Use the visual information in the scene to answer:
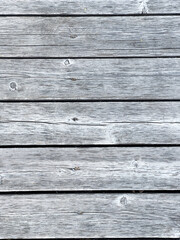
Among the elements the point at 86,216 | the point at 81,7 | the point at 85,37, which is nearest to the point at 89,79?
the point at 85,37

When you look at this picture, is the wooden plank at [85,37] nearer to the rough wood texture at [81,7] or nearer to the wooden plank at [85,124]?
the rough wood texture at [81,7]

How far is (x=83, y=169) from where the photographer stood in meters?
1.52

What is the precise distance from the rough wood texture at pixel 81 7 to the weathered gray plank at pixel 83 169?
2.07ft

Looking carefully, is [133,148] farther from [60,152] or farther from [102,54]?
[102,54]

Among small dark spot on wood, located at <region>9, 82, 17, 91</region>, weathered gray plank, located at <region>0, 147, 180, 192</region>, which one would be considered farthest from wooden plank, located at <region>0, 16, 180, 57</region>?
weathered gray plank, located at <region>0, 147, 180, 192</region>

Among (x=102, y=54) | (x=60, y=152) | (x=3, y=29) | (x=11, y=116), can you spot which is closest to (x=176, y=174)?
(x=60, y=152)

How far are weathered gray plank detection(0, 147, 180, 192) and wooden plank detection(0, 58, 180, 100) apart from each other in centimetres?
25

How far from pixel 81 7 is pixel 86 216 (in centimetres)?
95

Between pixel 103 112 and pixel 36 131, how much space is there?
312mm

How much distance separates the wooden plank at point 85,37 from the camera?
155 cm

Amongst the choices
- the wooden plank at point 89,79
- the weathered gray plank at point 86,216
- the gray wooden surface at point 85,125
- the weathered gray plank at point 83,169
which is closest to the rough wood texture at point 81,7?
the gray wooden surface at point 85,125

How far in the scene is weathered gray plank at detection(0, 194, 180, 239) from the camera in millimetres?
1509

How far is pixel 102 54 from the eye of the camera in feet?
5.10

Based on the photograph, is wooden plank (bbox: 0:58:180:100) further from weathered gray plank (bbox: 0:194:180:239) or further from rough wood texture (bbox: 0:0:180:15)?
weathered gray plank (bbox: 0:194:180:239)
